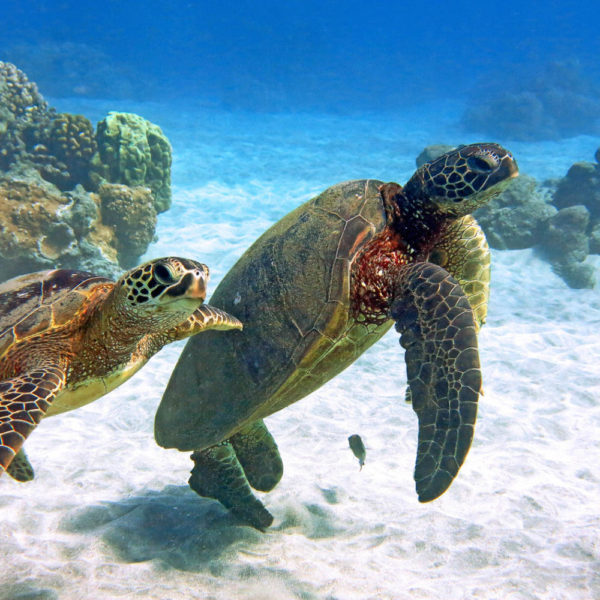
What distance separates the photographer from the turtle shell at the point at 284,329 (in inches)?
108

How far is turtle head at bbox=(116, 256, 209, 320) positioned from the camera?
2205 mm

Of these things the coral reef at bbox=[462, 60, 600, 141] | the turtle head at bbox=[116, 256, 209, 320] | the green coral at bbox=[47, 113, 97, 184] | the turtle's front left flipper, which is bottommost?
the turtle's front left flipper

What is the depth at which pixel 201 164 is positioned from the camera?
15.9m

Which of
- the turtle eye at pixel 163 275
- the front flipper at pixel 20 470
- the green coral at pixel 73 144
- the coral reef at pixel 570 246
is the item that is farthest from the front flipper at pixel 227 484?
the coral reef at pixel 570 246

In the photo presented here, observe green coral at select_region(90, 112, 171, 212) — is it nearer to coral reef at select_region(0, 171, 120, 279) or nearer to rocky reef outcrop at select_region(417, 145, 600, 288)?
coral reef at select_region(0, 171, 120, 279)

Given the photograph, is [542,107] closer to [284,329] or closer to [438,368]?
[438,368]

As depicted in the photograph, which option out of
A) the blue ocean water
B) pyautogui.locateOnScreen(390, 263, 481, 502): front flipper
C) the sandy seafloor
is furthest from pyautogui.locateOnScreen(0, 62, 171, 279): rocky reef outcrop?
the blue ocean water

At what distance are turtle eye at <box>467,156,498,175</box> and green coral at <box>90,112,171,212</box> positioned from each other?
28.5 feet

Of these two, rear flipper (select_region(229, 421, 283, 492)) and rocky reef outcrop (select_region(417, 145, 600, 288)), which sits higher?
rocky reef outcrop (select_region(417, 145, 600, 288))

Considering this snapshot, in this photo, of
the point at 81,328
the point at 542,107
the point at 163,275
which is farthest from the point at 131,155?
the point at 542,107

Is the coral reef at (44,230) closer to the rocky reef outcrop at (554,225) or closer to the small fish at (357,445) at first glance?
the small fish at (357,445)

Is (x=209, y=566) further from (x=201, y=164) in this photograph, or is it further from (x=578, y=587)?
(x=201, y=164)

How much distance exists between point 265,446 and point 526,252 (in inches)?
380

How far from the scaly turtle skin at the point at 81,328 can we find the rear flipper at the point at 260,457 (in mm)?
1093
